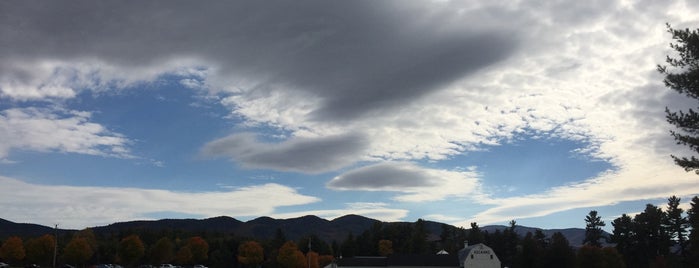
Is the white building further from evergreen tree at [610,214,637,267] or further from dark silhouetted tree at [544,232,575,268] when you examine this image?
evergreen tree at [610,214,637,267]

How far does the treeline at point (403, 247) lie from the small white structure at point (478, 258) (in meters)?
8.32

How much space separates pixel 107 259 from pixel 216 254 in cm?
→ 2895

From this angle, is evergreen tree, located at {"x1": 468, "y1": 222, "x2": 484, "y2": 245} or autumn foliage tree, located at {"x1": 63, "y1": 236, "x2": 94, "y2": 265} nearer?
autumn foliage tree, located at {"x1": 63, "y1": 236, "x2": 94, "y2": 265}

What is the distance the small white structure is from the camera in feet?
374

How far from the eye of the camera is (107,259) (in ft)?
481

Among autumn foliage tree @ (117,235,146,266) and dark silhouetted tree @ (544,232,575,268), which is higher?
autumn foliage tree @ (117,235,146,266)

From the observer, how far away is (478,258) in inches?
4547

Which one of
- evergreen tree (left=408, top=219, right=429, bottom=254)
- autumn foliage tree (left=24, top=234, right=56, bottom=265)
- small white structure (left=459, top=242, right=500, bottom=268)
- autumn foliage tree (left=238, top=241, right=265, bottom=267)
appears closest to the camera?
small white structure (left=459, top=242, right=500, bottom=268)

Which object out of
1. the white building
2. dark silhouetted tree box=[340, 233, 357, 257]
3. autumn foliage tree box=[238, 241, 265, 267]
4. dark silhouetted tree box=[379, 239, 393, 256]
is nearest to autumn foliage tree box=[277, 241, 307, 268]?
autumn foliage tree box=[238, 241, 265, 267]

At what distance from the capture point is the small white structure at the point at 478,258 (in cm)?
11394

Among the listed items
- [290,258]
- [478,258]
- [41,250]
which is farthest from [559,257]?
[41,250]

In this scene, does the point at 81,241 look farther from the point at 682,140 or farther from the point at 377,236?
the point at 682,140

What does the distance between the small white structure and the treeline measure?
8322 mm

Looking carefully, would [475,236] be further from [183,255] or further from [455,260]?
[183,255]
